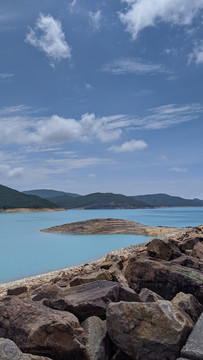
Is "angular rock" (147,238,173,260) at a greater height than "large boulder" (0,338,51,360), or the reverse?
"angular rock" (147,238,173,260)

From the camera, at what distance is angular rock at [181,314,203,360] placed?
225 inches

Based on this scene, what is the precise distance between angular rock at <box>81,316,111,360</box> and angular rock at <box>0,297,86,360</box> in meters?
0.17

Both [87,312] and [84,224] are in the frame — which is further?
[84,224]

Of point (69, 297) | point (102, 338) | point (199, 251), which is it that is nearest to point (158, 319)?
point (102, 338)

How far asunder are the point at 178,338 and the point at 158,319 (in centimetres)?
50

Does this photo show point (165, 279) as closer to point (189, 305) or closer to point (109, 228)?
point (189, 305)

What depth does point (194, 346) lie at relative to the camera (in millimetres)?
5922

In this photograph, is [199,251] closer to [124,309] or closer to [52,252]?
[124,309]

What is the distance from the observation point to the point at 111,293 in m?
7.93

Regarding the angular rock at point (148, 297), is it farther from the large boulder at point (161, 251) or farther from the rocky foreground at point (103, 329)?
the large boulder at point (161, 251)

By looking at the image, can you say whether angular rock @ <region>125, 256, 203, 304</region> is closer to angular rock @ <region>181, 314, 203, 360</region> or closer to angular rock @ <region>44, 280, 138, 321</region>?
angular rock @ <region>44, 280, 138, 321</region>

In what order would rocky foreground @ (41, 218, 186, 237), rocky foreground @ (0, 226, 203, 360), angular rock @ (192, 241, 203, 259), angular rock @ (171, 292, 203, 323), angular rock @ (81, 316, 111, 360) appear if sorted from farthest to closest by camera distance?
rocky foreground @ (41, 218, 186, 237) → angular rock @ (192, 241, 203, 259) → angular rock @ (171, 292, 203, 323) → angular rock @ (81, 316, 111, 360) → rocky foreground @ (0, 226, 203, 360)

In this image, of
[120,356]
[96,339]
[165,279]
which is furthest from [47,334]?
[165,279]

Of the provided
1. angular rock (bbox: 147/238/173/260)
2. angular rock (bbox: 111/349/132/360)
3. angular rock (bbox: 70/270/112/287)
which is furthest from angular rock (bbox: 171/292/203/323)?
angular rock (bbox: 147/238/173/260)
